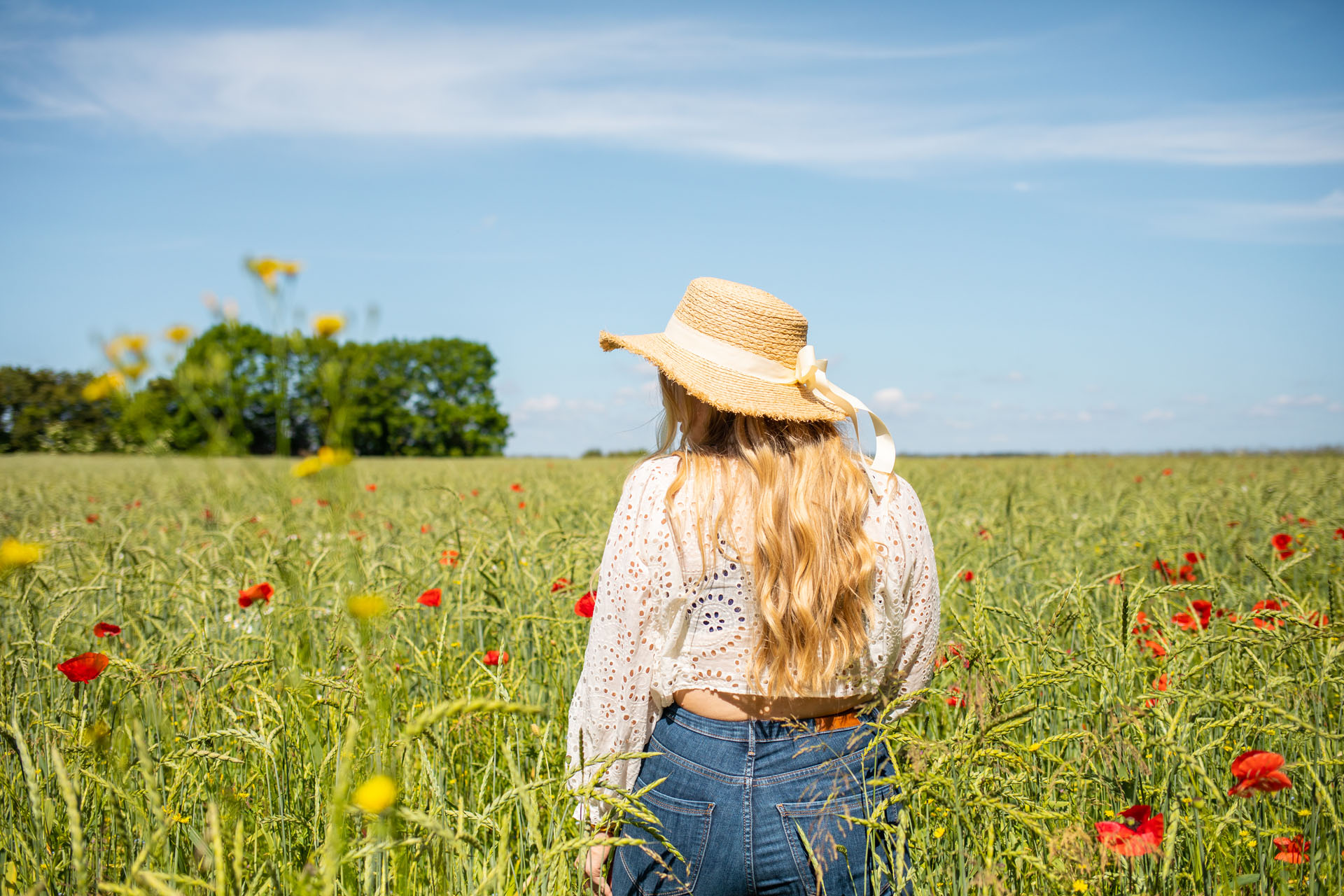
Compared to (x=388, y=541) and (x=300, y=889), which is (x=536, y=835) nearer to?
(x=300, y=889)

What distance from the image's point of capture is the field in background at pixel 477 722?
115 cm

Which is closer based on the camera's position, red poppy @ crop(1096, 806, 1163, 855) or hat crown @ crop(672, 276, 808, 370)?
red poppy @ crop(1096, 806, 1163, 855)

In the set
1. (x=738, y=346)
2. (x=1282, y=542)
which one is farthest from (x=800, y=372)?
(x=1282, y=542)

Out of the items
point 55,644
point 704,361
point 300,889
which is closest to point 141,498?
point 55,644

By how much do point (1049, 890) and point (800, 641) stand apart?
58 cm

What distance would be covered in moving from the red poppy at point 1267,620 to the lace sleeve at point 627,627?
1.25 meters

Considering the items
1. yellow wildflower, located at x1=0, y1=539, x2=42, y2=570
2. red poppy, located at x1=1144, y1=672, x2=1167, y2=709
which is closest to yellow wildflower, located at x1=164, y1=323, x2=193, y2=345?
yellow wildflower, located at x1=0, y1=539, x2=42, y2=570

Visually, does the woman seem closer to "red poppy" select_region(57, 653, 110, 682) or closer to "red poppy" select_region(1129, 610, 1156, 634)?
"red poppy" select_region(1129, 610, 1156, 634)

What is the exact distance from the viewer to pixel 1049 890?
1269 mm

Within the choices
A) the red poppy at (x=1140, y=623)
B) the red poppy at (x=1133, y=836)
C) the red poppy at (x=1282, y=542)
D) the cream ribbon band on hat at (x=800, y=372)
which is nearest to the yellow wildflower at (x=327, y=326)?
the cream ribbon band on hat at (x=800, y=372)

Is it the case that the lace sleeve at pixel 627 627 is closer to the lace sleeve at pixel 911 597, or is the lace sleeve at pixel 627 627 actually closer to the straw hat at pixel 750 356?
the straw hat at pixel 750 356

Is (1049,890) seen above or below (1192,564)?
below

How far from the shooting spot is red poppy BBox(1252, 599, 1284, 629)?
1955mm

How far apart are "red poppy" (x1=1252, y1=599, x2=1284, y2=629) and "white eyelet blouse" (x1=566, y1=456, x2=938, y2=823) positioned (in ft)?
2.47
